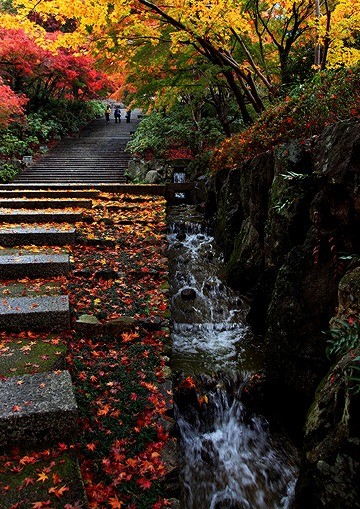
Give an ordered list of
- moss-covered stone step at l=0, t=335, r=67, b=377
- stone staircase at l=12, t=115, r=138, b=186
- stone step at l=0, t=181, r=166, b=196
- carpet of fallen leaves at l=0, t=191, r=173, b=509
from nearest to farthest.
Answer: carpet of fallen leaves at l=0, t=191, r=173, b=509 → moss-covered stone step at l=0, t=335, r=67, b=377 → stone step at l=0, t=181, r=166, b=196 → stone staircase at l=12, t=115, r=138, b=186

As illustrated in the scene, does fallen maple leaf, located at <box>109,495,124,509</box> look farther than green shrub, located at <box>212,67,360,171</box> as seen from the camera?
No

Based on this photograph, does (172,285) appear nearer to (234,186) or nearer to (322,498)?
(234,186)

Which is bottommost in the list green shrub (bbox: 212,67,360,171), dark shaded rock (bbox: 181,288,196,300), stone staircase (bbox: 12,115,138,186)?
dark shaded rock (bbox: 181,288,196,300)

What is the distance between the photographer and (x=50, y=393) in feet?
11.7

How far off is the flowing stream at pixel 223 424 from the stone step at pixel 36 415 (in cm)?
185

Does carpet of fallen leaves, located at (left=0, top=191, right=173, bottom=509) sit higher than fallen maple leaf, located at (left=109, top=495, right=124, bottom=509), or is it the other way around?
carpet of fallen leaves, located at (left=0, top=191, right=173, bottom=509)

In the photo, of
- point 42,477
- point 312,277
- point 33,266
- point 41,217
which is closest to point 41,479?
point 42,477

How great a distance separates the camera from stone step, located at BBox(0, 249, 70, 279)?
6.32m

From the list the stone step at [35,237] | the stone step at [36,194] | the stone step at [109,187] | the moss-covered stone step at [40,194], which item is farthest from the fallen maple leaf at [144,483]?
the stone step at [109,187]

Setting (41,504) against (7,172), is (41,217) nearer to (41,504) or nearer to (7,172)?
(41,504)

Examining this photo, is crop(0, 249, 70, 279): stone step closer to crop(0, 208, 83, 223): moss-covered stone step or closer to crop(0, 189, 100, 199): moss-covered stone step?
crop(0, 208, 83, 223): moss-covered stone step

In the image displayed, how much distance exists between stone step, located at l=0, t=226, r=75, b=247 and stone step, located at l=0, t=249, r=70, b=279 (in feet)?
3.78

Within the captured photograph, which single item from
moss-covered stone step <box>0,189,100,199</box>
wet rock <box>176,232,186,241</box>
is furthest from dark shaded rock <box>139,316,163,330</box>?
moss-covered stone step <box>0,189,100,199</box>

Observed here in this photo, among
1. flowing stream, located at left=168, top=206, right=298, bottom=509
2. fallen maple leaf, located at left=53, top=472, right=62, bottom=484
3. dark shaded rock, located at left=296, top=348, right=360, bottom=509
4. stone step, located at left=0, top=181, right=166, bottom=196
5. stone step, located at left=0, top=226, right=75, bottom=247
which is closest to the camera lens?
dark shaded rock, located at left=296, top=348, right=360, bottom=509
